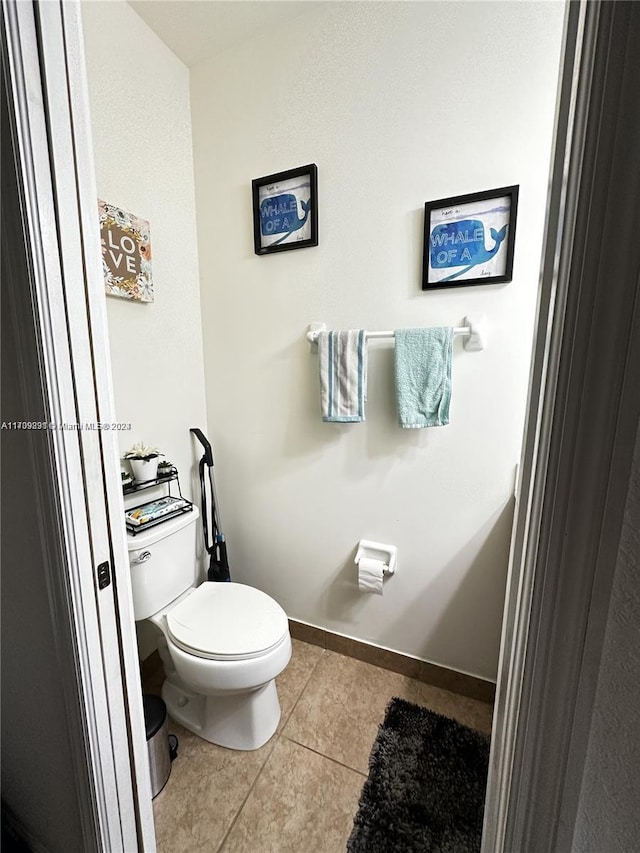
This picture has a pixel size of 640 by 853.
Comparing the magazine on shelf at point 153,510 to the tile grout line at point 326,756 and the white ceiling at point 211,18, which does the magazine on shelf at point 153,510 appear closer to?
the tile grout line at point 326,756

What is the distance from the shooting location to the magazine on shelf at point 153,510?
1312 millimetres

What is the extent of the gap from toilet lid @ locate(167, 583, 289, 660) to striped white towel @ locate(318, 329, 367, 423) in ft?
2.51

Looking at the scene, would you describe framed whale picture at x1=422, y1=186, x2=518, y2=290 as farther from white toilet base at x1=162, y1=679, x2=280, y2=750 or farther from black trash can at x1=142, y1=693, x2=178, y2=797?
black trash can at x1=142, y1=693, x2=178, y2=797

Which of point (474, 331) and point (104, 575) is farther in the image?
point (474, 331)

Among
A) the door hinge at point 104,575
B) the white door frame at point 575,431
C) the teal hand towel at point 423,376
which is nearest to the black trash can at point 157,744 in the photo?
the door hinge at point 104,575

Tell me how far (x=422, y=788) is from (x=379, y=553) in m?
0.73

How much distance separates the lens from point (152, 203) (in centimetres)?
141

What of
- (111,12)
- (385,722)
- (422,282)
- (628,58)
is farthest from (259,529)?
(111,12)

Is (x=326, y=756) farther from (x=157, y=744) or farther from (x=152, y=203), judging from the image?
(x=152, y=203)

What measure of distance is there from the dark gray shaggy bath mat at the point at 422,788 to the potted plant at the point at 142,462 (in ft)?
4.29

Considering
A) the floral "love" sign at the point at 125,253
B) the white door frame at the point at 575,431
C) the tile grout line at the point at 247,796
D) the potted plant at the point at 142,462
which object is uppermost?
the floral "love" sign at the point at 125,253

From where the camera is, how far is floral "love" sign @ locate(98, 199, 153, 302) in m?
1.25

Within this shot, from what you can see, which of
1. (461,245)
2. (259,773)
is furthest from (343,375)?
(259,773)

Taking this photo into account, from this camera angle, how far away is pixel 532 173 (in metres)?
1.13
